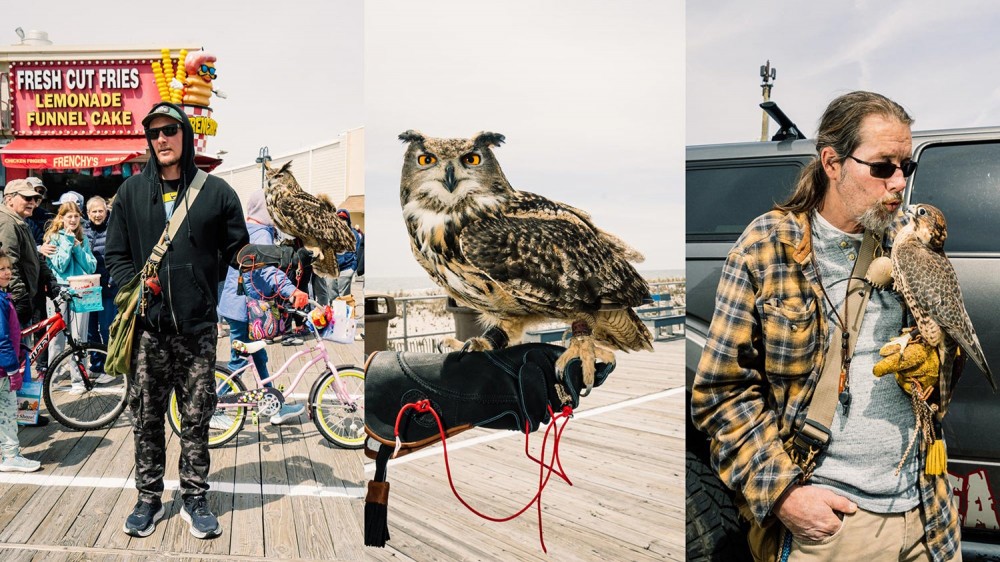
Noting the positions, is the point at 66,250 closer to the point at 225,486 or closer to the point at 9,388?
the point at 9,388

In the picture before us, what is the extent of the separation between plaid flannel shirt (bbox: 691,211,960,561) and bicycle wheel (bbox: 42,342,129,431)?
408 cm

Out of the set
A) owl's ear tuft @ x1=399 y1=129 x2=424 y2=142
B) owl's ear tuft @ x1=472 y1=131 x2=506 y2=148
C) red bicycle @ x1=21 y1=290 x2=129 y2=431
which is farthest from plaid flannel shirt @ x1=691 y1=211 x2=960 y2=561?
red bicycle @ x1=21 y1=290 x2=129 y2=431

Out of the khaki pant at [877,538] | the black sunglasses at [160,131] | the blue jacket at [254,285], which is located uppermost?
the black sunglasses at [160,131]

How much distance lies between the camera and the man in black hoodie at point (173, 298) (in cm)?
323

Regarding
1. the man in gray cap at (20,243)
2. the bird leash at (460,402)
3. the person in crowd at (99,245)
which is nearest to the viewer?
the bird leash at (460,402)

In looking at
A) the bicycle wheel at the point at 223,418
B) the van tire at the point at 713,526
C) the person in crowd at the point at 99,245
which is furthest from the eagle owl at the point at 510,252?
the person in crowd at the point at 99,245

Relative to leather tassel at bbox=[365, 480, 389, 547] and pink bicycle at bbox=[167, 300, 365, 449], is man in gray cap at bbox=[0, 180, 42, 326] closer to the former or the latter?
pink bicycle at bbox=[167, 300, 365, 449]

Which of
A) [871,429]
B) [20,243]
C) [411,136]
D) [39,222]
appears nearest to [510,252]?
[411,136]

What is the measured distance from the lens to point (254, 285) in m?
4.06

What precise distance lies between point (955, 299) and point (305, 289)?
10.8 feet

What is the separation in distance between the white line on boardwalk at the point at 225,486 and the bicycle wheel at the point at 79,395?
2.52 ft

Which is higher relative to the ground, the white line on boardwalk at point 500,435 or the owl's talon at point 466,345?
the owl's talon at point 466,345

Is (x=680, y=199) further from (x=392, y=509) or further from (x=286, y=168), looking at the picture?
(x=286, y=168)

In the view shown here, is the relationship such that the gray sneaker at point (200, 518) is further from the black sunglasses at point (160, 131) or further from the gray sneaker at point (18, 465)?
the black sunglasses at point (160, 131)
